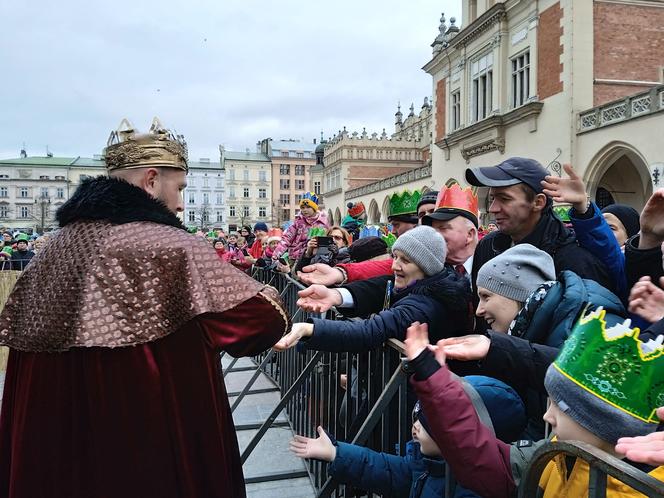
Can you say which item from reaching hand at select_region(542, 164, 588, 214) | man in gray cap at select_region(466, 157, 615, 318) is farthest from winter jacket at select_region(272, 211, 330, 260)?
reaching hand at select_region(542, 164, 588, 214)

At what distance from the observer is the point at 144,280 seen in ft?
6.03

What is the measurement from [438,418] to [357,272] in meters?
2.12

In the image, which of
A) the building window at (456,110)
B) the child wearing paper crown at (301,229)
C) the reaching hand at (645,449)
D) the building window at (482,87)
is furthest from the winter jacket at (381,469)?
the building window at (456,110)

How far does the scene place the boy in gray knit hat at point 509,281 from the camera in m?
2.14

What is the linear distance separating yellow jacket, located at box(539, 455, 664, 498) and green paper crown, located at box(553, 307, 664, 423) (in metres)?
0.16

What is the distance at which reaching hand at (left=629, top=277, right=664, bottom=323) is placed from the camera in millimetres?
2068

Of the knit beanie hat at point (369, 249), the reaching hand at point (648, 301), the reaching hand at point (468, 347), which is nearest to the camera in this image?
the reaching hand at point (468, 347)

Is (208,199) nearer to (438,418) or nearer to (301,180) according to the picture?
(301,180)

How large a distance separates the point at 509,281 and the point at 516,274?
4cm

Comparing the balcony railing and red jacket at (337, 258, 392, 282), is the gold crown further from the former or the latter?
the balcony railing

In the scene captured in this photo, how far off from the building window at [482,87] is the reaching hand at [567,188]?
844 inches

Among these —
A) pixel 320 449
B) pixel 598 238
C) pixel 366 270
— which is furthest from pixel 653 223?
pixel 320 449

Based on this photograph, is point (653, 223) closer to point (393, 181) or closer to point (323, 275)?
point (323, 275)

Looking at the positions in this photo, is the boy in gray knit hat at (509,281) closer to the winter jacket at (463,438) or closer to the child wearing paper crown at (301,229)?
the winter jacket at (463,438)
